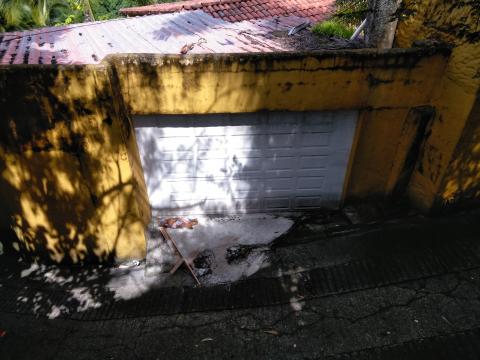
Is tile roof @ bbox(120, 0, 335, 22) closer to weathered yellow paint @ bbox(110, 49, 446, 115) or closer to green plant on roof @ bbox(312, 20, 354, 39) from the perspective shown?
green plant on roof @ bbox(312, 20, 354, 39)

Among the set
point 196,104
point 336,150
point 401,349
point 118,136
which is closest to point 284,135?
point 336,150

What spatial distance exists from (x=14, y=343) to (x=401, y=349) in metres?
5.25

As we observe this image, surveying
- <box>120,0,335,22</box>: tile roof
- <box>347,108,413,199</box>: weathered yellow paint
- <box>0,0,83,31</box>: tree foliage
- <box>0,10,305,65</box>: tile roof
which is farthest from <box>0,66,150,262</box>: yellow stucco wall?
<box>0,0,83,31</box>: tree foliage

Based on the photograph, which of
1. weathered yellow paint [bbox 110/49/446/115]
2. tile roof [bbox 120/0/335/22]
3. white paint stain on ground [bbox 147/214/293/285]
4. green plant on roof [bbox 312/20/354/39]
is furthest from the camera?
tile roof [bbox 120/0/335/22]

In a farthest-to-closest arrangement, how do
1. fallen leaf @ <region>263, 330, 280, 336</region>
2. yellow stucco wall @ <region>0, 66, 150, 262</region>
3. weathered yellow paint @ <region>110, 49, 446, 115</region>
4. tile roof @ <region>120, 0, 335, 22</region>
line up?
tile roof @ <region>120, 0, 335, 22</region>, weathered yellow paint @ <region>110, 49, 446, 115</region>, fallen leaf @ <region>263, 330, 280, 336</region>, yellow stucco wall @ <region>0, 66, 150, 262</region>

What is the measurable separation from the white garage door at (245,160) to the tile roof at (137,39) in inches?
66.3

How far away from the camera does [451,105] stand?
5.18 meters

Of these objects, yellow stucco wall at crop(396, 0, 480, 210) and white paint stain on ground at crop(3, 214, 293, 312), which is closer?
yellow stucco wall at crop(396, 0, 480, 210)

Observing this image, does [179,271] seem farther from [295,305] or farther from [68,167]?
[68,167]

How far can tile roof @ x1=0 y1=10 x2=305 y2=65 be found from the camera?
6414 mm

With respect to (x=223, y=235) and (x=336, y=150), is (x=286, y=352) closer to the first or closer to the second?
(x=223, y=235)

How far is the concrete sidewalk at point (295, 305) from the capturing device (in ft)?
14.9

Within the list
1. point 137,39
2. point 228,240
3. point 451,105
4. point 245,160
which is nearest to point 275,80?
point 245,160

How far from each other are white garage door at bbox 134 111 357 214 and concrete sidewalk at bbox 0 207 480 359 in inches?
31.5
